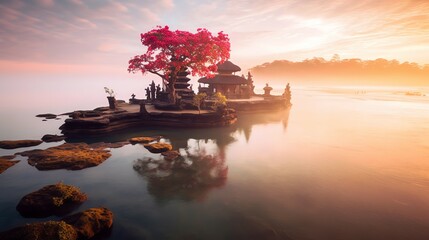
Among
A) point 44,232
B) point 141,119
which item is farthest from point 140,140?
point 44,232

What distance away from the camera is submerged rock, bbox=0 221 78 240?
6.57 meters

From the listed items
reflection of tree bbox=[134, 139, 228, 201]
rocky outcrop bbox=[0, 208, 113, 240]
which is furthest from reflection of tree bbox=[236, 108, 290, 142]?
rocky outcrop bbox=[0, 208, 113, 240]

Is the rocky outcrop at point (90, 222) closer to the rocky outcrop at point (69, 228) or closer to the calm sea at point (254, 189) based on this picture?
the rocky outcrop at point (69, 228)

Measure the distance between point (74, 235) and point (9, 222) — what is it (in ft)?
11.5

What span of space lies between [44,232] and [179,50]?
69.2 ft

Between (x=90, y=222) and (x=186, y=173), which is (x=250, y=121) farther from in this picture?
(x=90, y=222)

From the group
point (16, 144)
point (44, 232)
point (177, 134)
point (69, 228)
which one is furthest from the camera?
point (177, 134)

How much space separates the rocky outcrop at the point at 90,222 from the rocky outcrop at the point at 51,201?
5.49ft

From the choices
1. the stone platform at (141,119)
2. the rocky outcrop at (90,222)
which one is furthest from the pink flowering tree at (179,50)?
the rocky outcrop at (90,222)

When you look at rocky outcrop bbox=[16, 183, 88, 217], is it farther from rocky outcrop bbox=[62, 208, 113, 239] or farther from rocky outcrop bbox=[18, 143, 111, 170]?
rocky outcrop bbox=[18, 143, 111, 170]

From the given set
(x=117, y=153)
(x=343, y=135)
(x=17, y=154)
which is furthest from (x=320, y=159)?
(x=17, y=154)

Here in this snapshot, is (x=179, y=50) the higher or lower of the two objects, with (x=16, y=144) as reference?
higher

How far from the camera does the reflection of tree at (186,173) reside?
437 inches

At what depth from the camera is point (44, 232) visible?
6719mm
